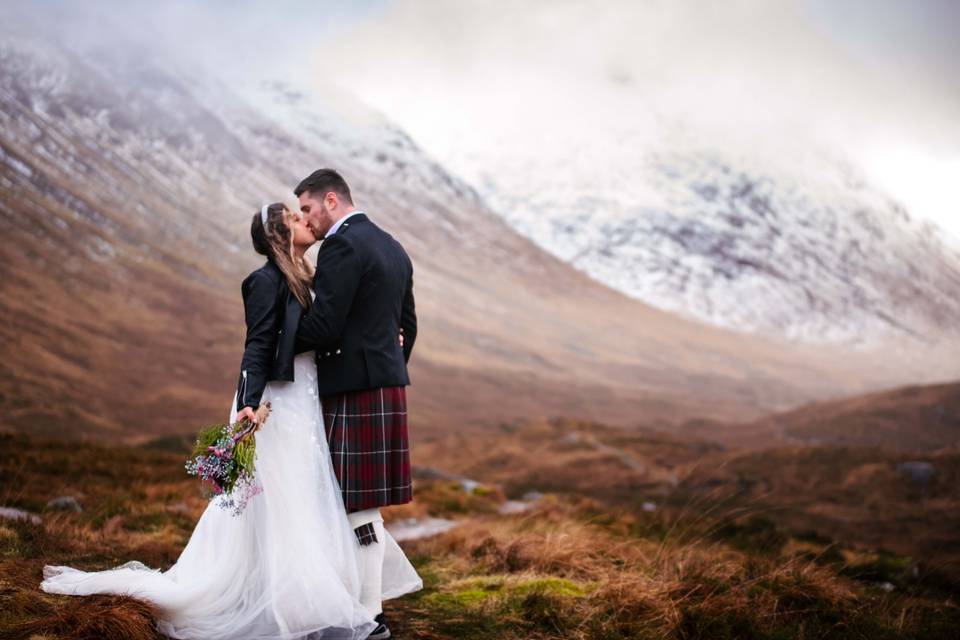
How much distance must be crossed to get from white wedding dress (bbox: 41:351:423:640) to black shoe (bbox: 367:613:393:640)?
72mm

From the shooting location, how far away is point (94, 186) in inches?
1511

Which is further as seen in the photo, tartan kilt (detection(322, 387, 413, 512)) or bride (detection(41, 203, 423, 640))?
tartan kilt (detection(322, 387, 413, 512))

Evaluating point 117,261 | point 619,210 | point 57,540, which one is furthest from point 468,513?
point 619,210

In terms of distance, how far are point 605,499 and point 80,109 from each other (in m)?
43.0

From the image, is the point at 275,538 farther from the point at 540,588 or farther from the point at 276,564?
the point at 540,588

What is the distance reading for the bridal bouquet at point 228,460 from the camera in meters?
3.17

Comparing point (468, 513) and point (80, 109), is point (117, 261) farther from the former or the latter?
point (468, 513)

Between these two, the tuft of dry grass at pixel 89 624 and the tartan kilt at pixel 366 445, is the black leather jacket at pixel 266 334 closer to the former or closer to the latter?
the tartan kilt at pixel 366 445

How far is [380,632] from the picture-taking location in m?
3.41

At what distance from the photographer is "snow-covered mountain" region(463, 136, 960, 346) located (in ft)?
257

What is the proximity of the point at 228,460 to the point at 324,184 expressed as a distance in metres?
1.31

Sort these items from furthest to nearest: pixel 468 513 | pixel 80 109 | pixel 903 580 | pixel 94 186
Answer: pixel 80 109
pixel 94 186
pixel 468 513
pixel 903 580

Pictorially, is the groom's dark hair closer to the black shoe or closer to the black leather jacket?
the black leather jacket

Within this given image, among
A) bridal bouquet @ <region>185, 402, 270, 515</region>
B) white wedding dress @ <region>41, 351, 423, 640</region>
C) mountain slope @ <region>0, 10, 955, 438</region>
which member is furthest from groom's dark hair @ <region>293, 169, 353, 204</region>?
mountain slope @ <region>0, 10, 955, 438</region>
